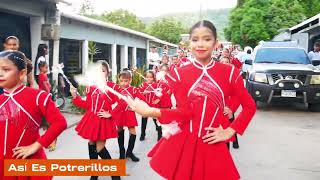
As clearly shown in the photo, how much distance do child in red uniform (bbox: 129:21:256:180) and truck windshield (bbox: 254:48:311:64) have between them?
10.8 meters

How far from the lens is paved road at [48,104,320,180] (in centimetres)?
631

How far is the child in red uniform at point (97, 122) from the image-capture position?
5633 mm

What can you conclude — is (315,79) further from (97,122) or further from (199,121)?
(199,121)

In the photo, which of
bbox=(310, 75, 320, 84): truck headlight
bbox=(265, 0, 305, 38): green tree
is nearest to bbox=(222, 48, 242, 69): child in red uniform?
bbox=(310, 75, 320, 84): truck headlight

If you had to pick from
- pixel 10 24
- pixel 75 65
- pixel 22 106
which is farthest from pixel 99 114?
pixel 75 65

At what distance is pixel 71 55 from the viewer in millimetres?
18047

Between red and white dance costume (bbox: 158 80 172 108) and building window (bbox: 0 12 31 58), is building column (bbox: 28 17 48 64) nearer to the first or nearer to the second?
building window (bbox: 0 12 31 58)

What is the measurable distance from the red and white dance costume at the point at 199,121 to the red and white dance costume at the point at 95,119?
2391 mm

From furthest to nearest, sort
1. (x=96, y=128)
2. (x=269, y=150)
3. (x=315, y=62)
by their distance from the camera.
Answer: (x=315, y=62) < (x=269, y=150) < (x=96, y=128)

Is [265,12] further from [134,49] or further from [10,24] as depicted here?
[10,24]

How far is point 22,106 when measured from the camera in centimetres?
328

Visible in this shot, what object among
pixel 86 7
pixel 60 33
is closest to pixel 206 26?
pixel 60 33

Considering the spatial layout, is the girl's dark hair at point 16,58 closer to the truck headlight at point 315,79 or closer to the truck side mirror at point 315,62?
the truck headlight at point 315,79

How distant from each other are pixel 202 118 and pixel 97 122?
2683 mm
